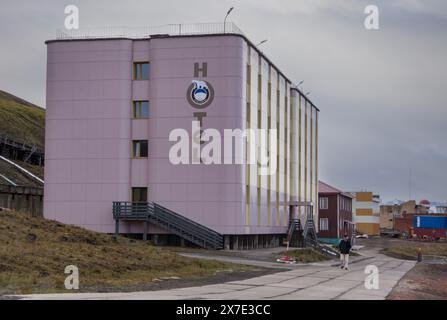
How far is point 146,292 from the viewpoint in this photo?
21875 mm

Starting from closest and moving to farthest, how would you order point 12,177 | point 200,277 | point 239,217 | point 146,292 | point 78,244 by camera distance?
point 146,292 → point 200,277 → point 78,244 → point 239,217 → point 12,177

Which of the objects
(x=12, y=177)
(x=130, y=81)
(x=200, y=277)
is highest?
(x=130, y=81)

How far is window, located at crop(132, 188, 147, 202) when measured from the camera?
56.4 m

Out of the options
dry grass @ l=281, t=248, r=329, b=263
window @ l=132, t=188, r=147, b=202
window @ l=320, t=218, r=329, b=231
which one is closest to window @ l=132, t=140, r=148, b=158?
window @ l=132, t=188, r=147, b=202

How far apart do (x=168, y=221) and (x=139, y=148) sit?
6325 mm

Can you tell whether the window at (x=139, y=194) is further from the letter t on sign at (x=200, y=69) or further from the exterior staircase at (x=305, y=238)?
the exterior staircase at (x=305, y=238)

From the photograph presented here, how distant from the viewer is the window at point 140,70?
5700 cm

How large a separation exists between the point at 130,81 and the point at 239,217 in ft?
43.6

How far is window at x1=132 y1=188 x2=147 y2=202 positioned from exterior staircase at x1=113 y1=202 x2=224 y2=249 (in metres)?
0.68

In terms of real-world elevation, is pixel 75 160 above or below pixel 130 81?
below

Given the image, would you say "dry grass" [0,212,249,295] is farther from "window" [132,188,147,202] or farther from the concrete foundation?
the concrete foundation
